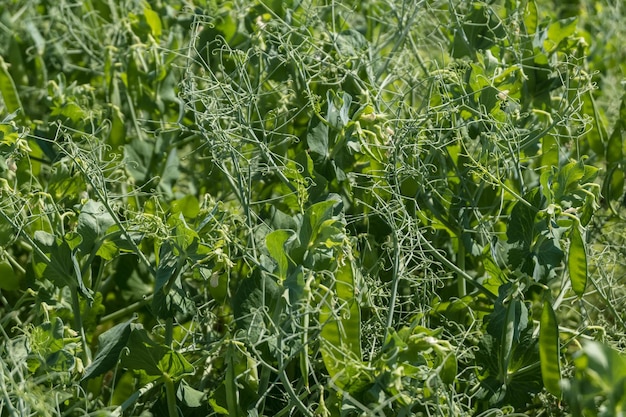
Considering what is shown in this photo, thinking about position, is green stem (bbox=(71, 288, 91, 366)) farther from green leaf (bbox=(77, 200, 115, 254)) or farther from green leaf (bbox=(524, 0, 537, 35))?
green leaf (bbox=(524, 0, 537, 35))

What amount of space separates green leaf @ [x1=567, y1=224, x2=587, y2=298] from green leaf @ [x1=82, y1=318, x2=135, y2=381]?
25.1 inches

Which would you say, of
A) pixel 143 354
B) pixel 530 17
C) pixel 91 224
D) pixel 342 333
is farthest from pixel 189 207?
pixel 530 17

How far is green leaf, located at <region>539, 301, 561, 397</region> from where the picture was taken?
1.21 meters

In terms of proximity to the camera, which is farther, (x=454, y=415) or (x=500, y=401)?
(x=500, y=401)

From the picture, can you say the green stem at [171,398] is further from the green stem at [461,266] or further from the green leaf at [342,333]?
the green stem at [461,266]

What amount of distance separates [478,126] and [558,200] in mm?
220

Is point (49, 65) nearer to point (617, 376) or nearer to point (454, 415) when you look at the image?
point (454, 415)

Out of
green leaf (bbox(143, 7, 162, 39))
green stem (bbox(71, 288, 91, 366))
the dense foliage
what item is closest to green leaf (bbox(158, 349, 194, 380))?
the dense foliage

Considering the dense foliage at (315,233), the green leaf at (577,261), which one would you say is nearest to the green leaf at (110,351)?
the dense foliage at (315,233)

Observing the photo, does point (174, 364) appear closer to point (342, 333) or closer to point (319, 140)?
point (342, 333)

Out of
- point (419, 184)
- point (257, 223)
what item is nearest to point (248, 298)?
point (257, 223)

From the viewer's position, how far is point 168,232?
1289 mm

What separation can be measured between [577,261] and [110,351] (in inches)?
26.9

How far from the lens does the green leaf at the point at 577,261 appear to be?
124 centimetres
